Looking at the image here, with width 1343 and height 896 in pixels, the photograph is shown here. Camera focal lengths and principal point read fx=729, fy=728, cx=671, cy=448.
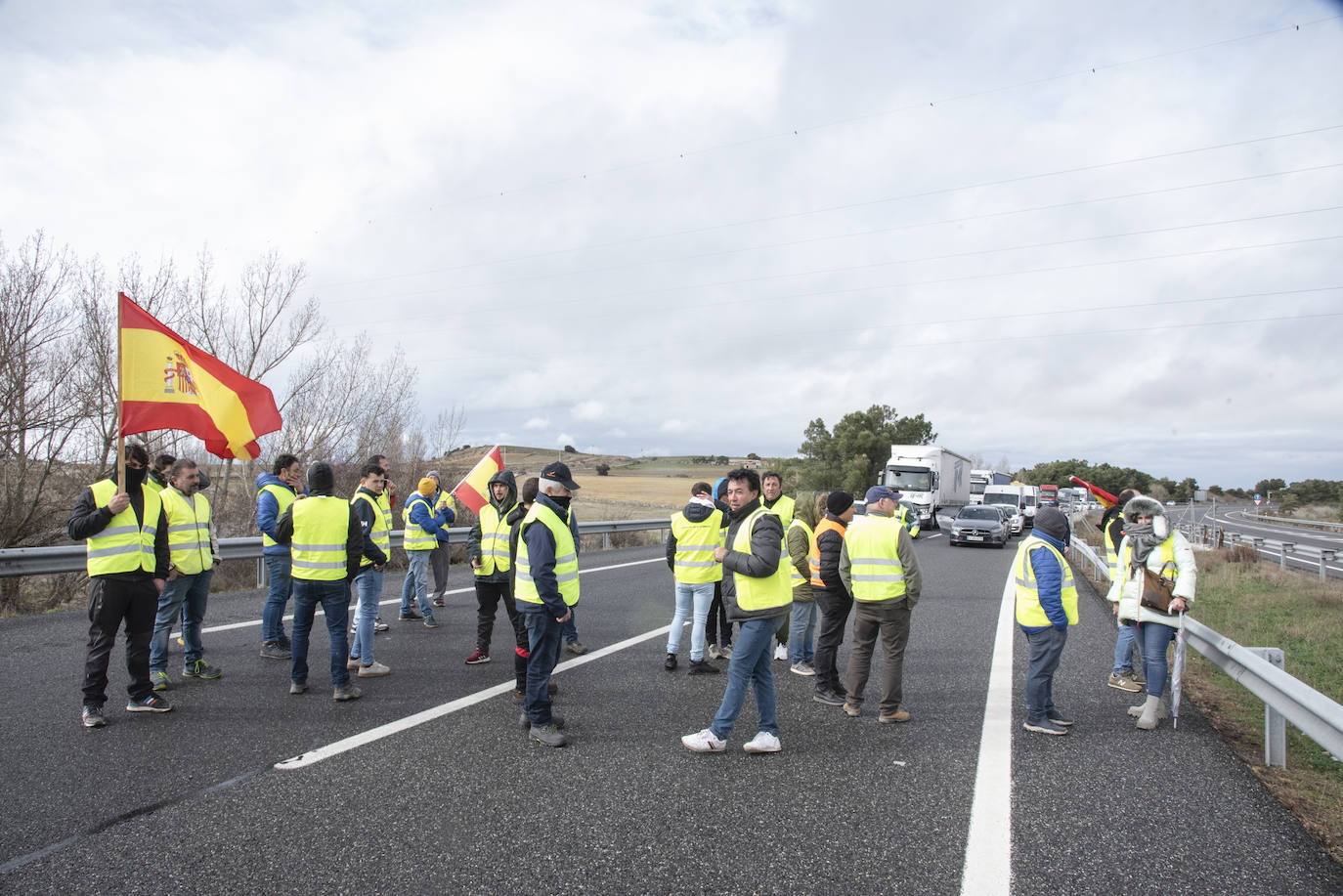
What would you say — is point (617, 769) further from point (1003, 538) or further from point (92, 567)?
point (1003, 538)

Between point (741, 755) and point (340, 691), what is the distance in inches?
128

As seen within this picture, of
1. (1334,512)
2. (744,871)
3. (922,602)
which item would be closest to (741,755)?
(744,871)

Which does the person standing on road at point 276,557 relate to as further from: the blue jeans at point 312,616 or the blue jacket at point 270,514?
the blue jeans at point 312,616

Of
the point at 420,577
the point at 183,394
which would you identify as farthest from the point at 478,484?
the point at 183,394

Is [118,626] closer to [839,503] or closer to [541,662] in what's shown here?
[541,662]

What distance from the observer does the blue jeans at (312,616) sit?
5.82 m

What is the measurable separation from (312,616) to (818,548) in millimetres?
4339

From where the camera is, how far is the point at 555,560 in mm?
5129

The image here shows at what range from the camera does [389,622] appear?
30.2 ft

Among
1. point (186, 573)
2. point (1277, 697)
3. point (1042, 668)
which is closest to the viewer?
point (1277, 697)

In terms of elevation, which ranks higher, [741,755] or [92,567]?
[92,567]

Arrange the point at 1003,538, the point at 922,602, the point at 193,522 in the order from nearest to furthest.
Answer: the point at 193,522, the point at 922,602, the point at 1003,538

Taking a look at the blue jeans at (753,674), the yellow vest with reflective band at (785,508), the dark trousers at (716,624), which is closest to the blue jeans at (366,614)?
the dark trousers at (716,624)

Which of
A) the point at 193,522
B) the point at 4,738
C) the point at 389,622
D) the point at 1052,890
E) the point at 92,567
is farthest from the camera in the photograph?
the point at 389,622
